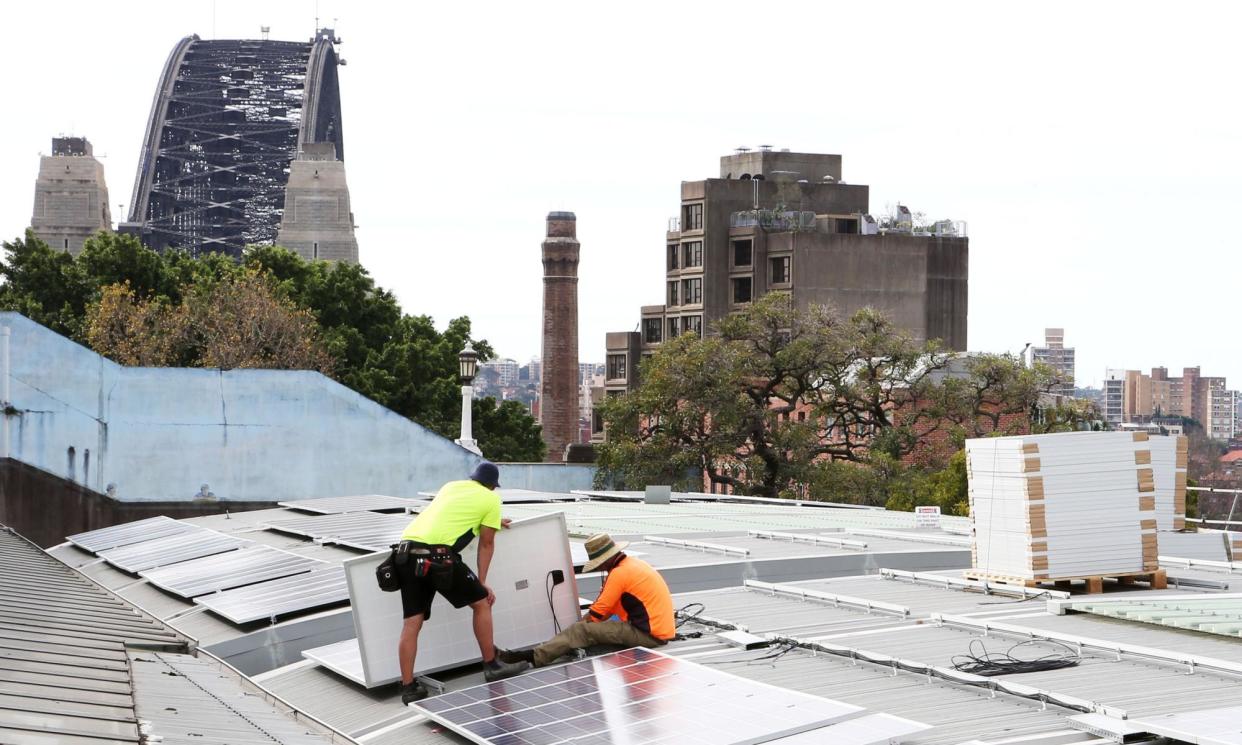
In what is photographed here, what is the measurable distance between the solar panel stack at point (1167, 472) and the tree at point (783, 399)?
1153 inches

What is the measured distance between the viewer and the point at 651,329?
133 m

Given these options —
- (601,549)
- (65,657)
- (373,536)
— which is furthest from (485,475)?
(373,536)

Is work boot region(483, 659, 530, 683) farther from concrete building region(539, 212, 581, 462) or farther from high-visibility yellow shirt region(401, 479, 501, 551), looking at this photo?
concrete building region(539, 212, 581, 462)

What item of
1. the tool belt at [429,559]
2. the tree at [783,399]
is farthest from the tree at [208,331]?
the tool belt at [429,559]

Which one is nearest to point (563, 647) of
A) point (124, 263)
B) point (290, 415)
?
point (290, 415)

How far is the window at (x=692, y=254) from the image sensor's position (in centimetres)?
12694

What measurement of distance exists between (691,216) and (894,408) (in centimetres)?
6525

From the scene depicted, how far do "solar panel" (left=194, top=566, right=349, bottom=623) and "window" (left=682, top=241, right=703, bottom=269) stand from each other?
4213 inches

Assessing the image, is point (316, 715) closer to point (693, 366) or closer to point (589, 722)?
point (589, 722)

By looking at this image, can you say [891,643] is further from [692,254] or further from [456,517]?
[692,254]

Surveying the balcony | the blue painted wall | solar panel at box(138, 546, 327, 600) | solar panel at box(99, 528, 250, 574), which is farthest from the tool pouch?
the balcony

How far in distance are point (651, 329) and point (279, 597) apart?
4493 inches

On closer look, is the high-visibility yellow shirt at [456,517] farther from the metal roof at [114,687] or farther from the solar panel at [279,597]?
the solar panel at [279,597]

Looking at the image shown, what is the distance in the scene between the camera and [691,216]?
12825 centimetres
